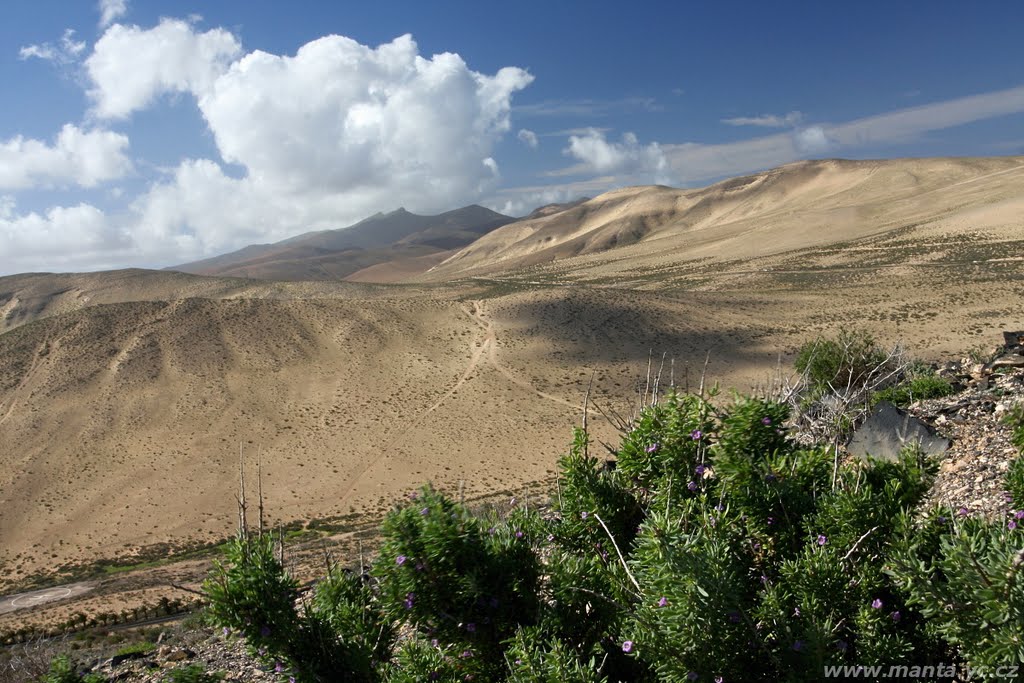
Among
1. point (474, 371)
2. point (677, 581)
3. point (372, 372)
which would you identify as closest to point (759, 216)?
point (474, 371)

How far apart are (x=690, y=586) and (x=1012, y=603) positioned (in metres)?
1.49

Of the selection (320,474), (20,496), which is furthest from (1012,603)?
(20,496)

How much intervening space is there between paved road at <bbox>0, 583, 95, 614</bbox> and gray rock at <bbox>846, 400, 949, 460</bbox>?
21.1 meters

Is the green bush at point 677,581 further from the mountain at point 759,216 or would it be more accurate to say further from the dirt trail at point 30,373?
the mountain at point 759,216

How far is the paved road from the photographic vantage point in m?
19.4

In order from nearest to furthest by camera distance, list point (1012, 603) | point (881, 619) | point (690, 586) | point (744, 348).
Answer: point (1012, 603), point (690, 586), point (881, 619), point (744, 348)

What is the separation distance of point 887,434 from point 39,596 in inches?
924

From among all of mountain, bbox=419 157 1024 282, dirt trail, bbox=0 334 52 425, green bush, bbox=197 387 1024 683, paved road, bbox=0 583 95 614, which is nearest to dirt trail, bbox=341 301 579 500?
paved road, bbox=0 583 95 614

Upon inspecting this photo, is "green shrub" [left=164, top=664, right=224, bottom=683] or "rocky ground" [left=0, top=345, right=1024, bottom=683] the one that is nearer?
"green shrub" [left=164, top=664, right=224, bottom=683]

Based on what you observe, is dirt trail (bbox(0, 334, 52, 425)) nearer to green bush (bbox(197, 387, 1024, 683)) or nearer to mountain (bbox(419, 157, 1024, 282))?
green bush (bbox(197, 387, 1024, 683))

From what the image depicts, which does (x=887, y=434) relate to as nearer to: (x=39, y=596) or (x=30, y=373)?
(x=39, y=596)

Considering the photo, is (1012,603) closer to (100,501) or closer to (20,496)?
(100,501)

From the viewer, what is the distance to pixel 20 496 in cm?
3080

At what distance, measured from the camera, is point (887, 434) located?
1102cm
